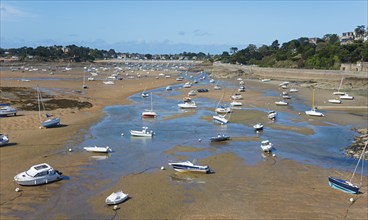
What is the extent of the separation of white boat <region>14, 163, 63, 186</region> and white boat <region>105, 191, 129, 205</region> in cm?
462

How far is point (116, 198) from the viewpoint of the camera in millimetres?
19891

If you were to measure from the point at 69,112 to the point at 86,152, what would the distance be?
18079 millimetres

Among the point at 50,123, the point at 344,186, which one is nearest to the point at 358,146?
the point at 344,186

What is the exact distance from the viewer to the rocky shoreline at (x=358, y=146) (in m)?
30.2

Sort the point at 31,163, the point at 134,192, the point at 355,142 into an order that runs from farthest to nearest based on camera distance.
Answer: the point at 355,142, the point at 31,163, the point at 134,192

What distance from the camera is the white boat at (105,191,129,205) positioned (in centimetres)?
1970

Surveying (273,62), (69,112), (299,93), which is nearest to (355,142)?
(69,112)

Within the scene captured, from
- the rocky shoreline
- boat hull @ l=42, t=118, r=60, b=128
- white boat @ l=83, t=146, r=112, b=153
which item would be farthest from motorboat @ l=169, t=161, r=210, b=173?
boat hull @ l=42, t=118, r=60, b=128

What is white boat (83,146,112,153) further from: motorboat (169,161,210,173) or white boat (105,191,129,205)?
white boat (105,191,129,205)

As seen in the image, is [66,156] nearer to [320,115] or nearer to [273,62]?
[320,115]

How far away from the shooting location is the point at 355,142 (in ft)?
112

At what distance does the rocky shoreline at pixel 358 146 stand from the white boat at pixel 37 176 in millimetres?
21427

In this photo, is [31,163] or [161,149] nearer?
[31,163]

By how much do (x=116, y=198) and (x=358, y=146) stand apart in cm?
2182
